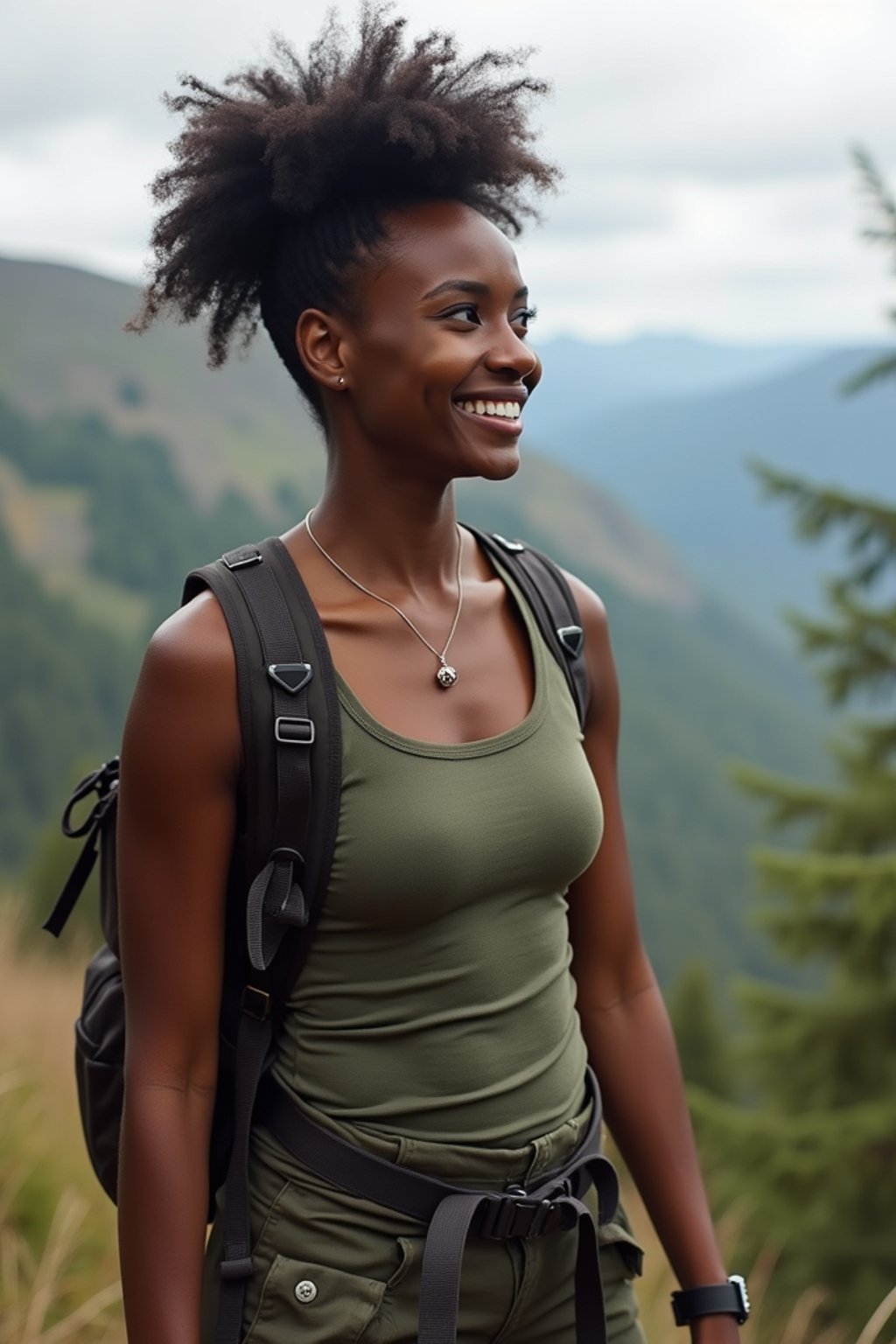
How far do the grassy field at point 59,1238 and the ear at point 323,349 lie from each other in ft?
5.81

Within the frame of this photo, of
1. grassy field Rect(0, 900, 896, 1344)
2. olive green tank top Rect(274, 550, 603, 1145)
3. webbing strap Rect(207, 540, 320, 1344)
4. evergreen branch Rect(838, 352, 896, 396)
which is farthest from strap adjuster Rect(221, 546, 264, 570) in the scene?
evergreen branch Rect(838, 352, 896, 396)

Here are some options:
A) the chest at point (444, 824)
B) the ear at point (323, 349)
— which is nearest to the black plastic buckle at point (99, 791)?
the chest at point (444, 824)

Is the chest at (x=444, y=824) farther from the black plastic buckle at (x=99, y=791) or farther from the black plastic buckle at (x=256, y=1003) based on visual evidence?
the black plastic buckle at (x=99, y=791)

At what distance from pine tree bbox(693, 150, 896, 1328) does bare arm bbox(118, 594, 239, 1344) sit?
7.43 meters

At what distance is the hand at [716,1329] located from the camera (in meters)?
2.31

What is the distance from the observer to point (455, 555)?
237 centimetres

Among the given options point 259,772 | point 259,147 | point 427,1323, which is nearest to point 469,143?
point 259,147

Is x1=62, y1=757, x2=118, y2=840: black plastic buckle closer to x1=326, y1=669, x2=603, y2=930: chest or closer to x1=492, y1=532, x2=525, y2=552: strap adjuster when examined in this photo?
x1=326, y1=669, x2=603, y2=930: chest

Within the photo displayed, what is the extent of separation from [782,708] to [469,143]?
13386cm

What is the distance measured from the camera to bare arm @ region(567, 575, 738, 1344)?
240cm

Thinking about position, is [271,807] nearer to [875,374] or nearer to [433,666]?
[433,666]

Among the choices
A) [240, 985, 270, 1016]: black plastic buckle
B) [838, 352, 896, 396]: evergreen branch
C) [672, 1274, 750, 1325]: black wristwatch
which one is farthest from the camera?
[838, 352, 896, 396]: evergreen branch

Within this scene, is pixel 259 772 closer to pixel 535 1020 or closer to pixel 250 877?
pixel 250 877

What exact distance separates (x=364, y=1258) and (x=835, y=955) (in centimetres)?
903
